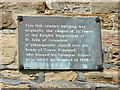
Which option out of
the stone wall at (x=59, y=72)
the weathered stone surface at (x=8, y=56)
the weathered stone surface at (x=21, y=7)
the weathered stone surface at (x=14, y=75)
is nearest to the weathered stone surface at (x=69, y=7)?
the stone wall at (x=59, y=72)

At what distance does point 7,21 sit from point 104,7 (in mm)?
983

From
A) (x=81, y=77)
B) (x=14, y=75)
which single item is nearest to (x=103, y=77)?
(x=81, y=77)

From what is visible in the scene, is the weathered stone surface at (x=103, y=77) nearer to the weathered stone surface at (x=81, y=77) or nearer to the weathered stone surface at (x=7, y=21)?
the weathered stone surface at (x=81, y=77)

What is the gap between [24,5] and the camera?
3.35 meters

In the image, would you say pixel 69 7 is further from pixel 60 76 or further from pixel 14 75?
pixel 14 75

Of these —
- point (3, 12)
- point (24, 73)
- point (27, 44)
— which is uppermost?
point (3, 12)

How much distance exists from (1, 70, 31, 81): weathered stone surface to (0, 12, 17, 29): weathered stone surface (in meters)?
0.44

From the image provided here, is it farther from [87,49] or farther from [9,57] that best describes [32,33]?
[87,49]

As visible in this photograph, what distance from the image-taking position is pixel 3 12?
3344mm

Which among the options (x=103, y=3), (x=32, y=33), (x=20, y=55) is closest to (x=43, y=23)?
(x=32, y=33)

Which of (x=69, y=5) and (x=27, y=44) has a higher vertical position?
(x=69, y=5)

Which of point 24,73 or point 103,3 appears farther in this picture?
point 103,3

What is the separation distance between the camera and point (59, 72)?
3.24 metres

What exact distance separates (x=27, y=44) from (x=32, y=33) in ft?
0.39
